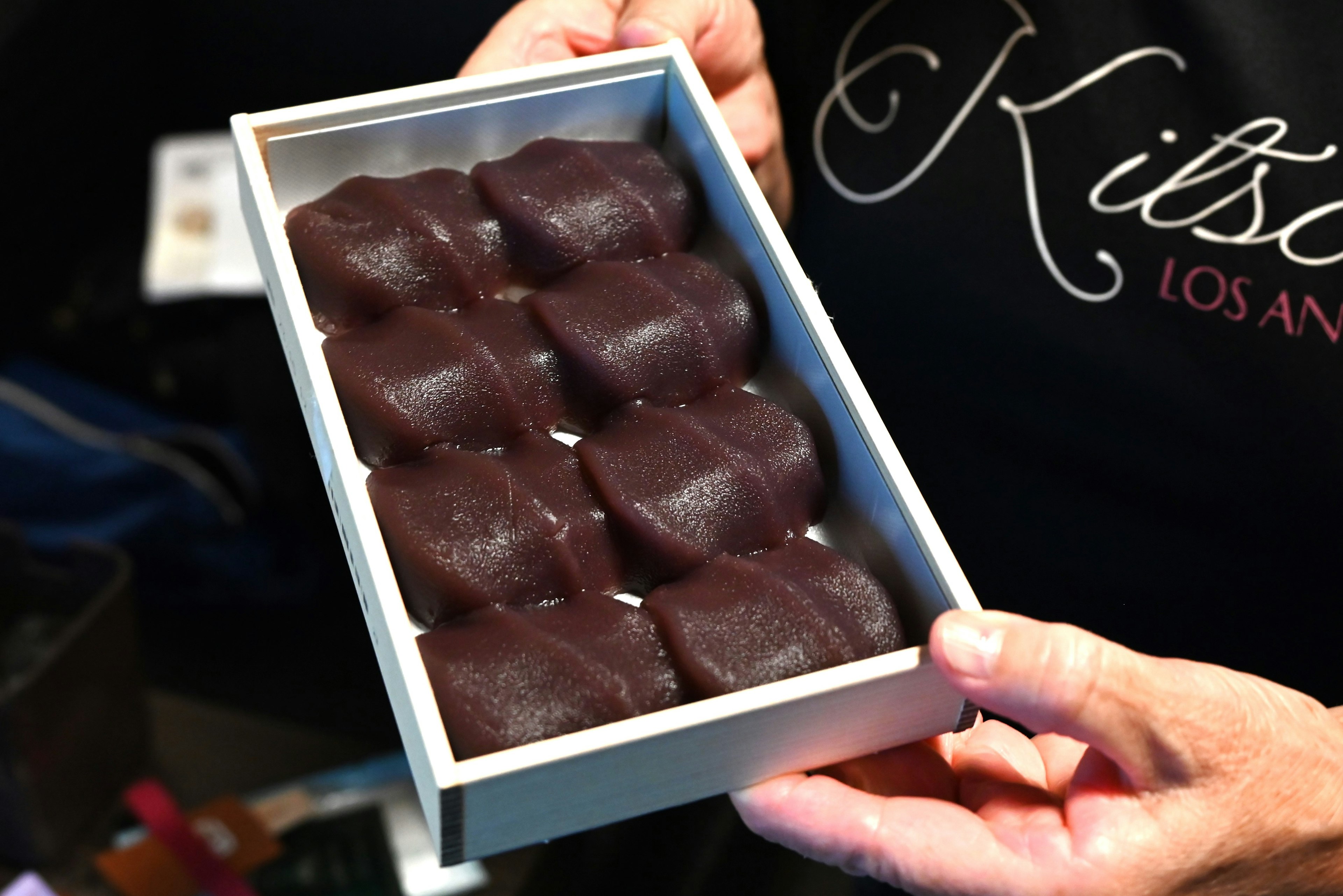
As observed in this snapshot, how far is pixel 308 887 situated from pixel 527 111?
48.1 inches

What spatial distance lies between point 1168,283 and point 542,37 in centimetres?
77

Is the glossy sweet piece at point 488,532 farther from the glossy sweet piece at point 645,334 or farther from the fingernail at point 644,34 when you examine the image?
the fingernail at point 644,34

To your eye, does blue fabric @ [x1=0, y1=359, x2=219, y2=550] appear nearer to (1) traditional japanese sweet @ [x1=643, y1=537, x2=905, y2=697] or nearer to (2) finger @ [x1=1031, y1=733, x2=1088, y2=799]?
(1) traditional japanese sweet @ [x1=643, y1=537, x2=905, y2=697]

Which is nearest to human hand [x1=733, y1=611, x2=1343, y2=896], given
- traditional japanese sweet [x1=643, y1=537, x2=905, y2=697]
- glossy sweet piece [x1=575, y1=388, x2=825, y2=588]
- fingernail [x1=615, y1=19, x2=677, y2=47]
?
traditional japanese sweet [x1=643, y1=537, x2=905, y2=697]

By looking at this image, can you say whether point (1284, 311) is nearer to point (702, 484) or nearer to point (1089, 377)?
point (1089, 377)

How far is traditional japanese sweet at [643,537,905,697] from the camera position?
970 mm

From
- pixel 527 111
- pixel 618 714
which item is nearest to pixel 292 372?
pixel 527 111

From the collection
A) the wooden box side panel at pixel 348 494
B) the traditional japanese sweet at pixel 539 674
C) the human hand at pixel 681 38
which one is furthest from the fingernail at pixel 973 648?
the human hand at pixel 681 38

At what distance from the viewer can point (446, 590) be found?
1.00m

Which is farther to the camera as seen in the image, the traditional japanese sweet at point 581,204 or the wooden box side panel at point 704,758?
the traditional japanese sweet at point 581,204

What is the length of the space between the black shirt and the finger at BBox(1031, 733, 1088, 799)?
0.46 meters

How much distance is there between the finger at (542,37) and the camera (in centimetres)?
143

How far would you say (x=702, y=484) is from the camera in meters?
1.08

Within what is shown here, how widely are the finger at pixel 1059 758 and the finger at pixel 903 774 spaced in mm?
98
